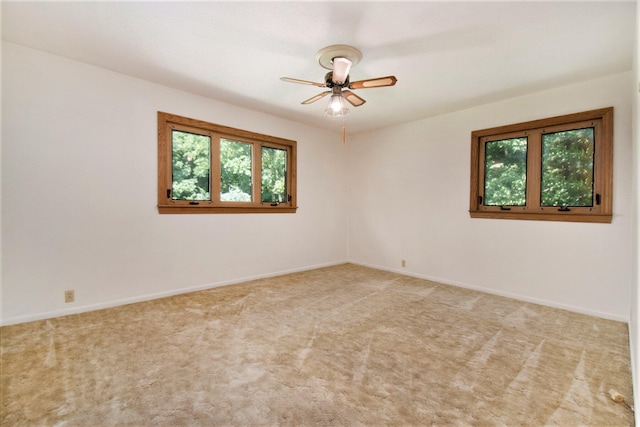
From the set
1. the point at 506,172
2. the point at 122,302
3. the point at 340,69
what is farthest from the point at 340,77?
the point at 122,302

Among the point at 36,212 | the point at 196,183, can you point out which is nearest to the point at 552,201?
the point at 196,183

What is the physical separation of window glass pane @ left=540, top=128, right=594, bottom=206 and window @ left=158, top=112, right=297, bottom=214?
3.53 meters

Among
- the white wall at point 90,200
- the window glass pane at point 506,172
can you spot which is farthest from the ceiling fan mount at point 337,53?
the window glass pane at point 506,172

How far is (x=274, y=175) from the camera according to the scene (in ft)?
15.3

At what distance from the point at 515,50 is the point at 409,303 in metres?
2.77

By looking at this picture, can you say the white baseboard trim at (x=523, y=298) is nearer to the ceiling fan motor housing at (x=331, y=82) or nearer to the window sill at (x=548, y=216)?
the window sill at (x=548, y=216)

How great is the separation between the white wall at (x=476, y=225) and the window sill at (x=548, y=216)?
0.06m

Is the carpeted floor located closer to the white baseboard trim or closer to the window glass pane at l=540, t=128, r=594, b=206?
the white baseboard trim

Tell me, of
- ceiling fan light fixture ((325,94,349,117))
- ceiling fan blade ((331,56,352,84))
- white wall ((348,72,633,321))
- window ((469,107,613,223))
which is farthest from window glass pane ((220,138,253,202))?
window ((469,107,613,223))

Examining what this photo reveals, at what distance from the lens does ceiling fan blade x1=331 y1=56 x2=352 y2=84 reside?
7.43 feet

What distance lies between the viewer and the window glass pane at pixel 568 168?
123 inches

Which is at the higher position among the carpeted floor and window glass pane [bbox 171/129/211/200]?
window glass pane [bbox 171/129/211/200]

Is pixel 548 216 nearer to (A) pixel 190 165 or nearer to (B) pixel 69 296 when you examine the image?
(A) pixel 190 165

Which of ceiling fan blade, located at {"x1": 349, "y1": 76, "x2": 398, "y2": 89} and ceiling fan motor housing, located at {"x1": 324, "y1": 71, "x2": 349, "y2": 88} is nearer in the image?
ceiling fan blade, located at {"x1": 349, "y1": 76, "x2": 398, "y2": 89}
